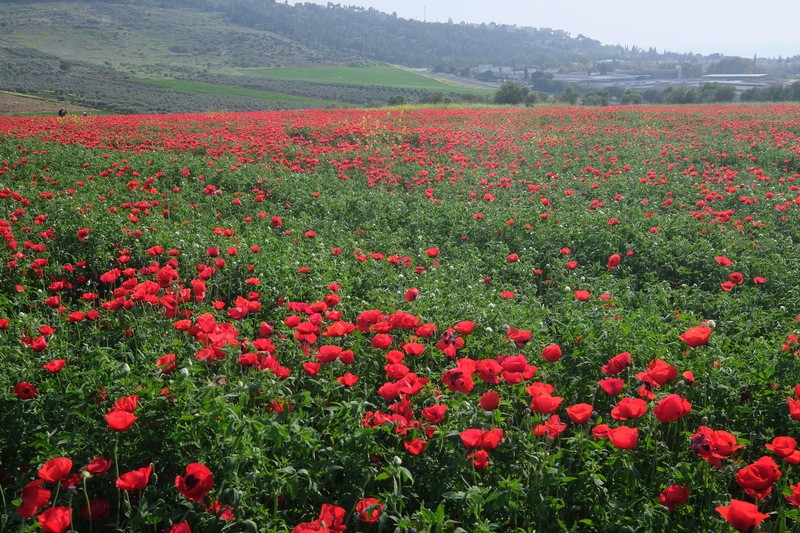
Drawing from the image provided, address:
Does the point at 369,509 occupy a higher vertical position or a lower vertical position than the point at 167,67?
lower

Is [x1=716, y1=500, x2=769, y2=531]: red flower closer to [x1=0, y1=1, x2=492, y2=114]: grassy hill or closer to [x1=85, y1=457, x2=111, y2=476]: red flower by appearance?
[x1=85, y1=457, x2=111, y2=476]: red flower

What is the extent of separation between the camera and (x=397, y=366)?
2.81 m

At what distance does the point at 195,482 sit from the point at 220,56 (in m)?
133

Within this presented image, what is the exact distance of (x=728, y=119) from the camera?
759 inches

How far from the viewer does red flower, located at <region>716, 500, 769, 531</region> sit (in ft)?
6.10

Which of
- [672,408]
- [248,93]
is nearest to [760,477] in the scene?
[672,408]

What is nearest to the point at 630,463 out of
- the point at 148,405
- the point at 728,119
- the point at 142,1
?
the point at 148,405

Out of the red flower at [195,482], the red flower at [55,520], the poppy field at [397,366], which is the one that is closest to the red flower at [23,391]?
the poppy field at [397,366]

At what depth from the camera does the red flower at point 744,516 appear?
1858 mm

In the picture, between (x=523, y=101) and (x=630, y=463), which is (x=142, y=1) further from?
(x=630, y=463)

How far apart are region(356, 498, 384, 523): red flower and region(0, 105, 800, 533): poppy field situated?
2 centimetres

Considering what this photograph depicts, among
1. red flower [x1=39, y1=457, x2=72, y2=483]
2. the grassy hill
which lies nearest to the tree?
the grassy hill

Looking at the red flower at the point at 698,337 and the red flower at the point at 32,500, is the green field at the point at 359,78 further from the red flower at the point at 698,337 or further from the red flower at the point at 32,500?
the red flower at the point at 32,500

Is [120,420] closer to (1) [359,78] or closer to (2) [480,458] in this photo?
→ (2) [480,458]
